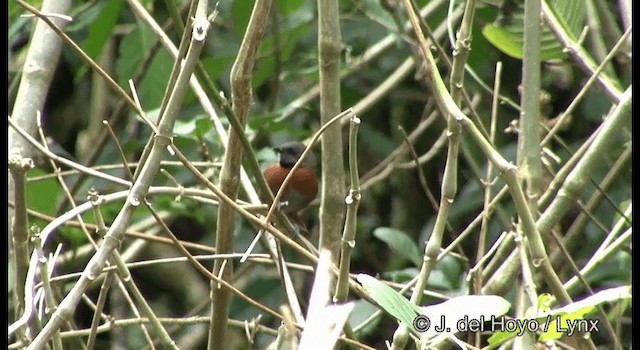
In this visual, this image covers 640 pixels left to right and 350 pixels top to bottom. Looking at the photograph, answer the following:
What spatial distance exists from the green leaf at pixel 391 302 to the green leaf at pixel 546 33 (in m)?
1.00

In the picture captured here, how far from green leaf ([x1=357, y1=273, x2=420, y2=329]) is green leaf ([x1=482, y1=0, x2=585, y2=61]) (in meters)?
1.00

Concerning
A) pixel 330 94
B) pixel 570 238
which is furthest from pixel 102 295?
pixel 570 238

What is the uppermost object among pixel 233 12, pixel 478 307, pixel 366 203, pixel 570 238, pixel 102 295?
pixel 233 12

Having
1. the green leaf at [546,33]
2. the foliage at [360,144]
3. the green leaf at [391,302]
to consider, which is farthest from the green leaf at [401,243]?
the green leaf at [391,302]

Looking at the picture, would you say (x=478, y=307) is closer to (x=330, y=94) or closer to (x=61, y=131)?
(x=330, y=94)

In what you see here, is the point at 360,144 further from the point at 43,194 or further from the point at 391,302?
the point at 391,302

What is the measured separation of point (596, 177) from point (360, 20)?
32.8 inches

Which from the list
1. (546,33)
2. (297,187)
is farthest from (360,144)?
(546,33)

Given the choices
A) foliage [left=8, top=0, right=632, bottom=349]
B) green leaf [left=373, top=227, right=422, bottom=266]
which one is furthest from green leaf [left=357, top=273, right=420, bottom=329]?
green leaf [left=373, top=227, right=422, bottom=266]

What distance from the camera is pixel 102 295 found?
149cm

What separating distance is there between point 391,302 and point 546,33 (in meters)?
1.31

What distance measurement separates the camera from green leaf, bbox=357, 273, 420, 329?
115 cm

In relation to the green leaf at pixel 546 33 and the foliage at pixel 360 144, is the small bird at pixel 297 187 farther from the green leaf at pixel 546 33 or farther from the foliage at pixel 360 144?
the green leaf at pixel 546 33

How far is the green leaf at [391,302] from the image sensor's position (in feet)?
3.76
